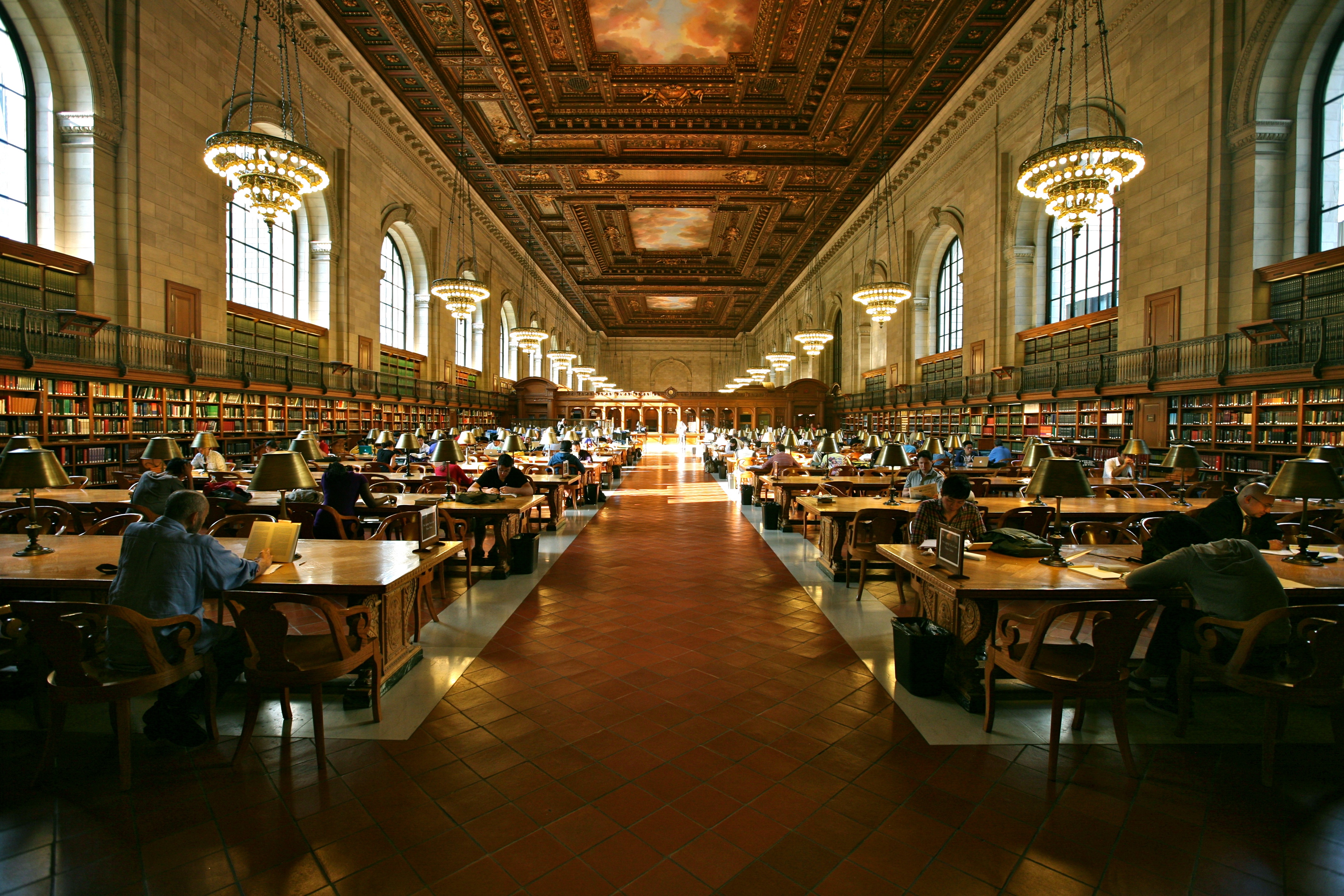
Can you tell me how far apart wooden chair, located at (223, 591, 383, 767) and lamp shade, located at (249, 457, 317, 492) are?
80 cm

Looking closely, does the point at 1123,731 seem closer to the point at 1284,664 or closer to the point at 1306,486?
the point at 1284,664

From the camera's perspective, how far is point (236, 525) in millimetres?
4535

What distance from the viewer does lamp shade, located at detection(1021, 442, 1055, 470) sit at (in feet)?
22.6

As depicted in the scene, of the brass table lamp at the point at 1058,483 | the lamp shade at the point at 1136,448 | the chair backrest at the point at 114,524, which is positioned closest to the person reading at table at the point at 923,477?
the lamp shade at the point at 1136,448

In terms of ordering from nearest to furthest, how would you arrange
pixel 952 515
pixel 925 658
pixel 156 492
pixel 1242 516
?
pixel 925 658 → pixel 1242 516 → pixel 952 515 → pixel 156 492

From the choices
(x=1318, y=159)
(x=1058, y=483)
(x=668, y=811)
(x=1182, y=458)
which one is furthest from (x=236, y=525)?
(x=1318, y=159)

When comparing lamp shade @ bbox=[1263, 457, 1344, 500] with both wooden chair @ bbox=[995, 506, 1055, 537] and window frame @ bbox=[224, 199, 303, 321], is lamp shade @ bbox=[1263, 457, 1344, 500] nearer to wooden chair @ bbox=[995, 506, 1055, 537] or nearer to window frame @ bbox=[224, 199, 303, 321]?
wooden chair @ bbox=[995, 506, 1055, 537]

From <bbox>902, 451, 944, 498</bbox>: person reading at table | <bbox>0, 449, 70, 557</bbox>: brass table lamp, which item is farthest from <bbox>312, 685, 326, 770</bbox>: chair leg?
<bbox>902, 451, 944, 498</bbox>: person reading at table

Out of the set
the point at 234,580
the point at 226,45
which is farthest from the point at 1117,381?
the point at 226,45

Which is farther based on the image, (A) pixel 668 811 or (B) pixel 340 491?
(B) pixel 340 491

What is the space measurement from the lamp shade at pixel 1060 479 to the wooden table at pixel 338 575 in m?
3.40

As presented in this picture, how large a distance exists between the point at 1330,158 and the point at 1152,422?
13.0 ft

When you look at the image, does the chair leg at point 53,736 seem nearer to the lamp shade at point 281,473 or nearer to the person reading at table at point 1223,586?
the lamp shade at point 281,473

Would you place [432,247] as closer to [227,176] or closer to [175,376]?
[175,376]
